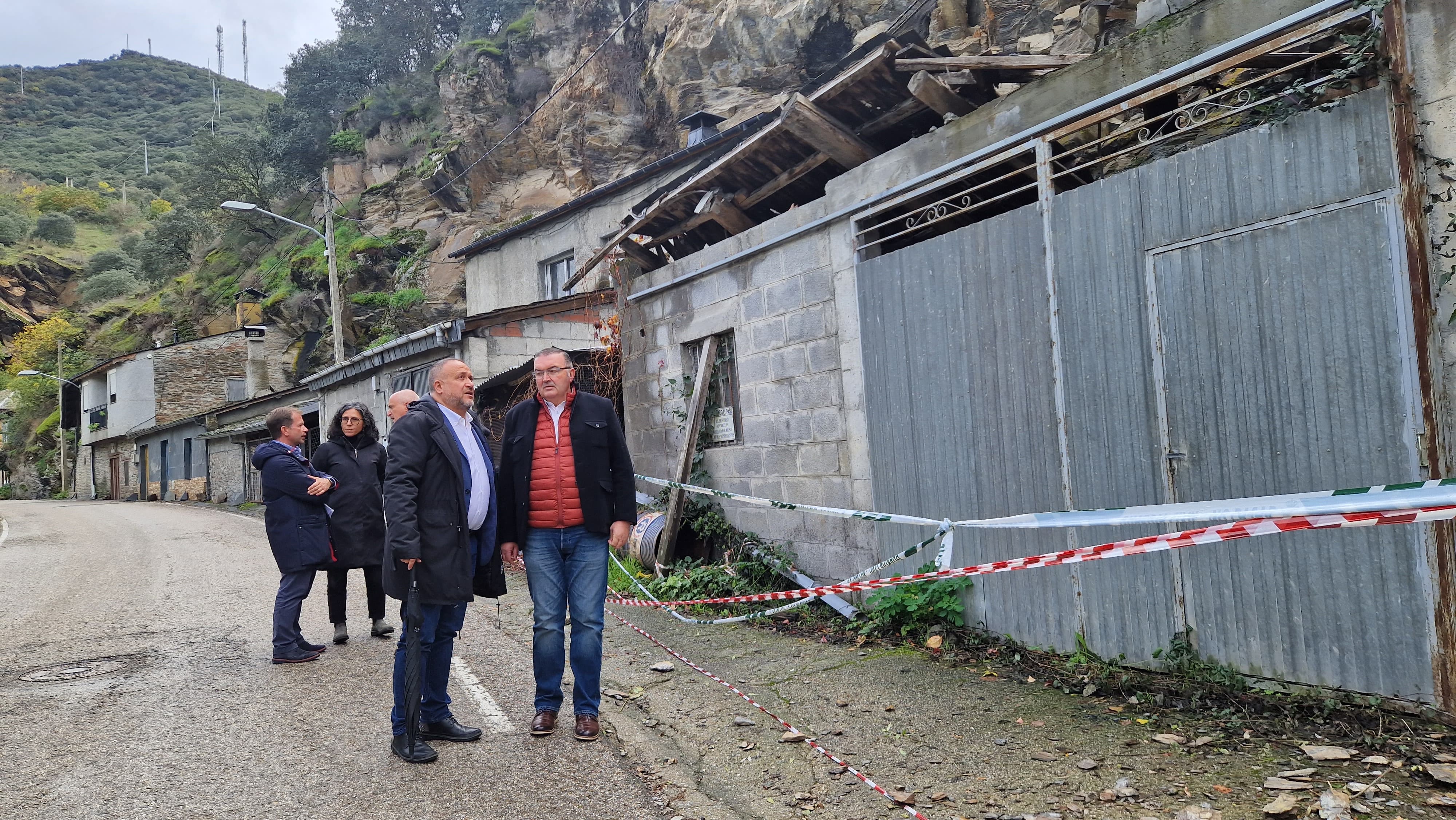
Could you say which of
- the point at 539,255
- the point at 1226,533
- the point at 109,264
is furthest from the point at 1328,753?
the point at 109,264

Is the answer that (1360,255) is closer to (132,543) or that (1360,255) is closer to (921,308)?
(921,308)

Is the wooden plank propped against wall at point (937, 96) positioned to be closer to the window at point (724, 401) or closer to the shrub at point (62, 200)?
the window at point (724, 401)

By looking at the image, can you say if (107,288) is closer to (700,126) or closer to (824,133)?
(700,126)

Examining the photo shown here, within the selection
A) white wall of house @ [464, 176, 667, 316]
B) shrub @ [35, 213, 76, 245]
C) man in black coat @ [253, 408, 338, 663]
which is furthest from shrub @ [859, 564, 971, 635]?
shrub @ [35, 213, 76, 245]

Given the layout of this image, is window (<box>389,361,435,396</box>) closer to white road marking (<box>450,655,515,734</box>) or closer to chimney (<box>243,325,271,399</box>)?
white road marking (<box>450,655,515,734</box>)

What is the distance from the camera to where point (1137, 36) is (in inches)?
193

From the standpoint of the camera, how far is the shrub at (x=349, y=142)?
126 ft

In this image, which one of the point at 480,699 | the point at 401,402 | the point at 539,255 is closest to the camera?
the point at 480,699

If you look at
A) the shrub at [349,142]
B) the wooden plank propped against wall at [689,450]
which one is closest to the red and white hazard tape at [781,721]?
the wooden plank propped against wall at [689,450]

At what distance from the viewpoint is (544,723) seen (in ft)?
14.2

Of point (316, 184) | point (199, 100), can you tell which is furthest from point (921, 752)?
point (199, 100)

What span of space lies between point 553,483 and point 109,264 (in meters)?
67.6

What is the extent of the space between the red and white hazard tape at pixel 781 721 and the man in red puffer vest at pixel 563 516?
96cm

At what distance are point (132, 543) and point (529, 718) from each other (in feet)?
46.4
